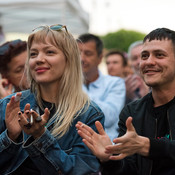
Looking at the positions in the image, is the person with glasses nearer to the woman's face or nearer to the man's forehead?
the woman's face

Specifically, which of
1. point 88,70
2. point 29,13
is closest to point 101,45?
point 88,70

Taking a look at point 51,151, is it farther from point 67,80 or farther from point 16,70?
point 16,70

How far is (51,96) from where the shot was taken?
106 inches

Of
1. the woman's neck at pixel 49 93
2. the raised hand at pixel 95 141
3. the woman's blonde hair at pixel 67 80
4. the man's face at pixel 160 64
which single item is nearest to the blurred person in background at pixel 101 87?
the woman's blonde hair at pixel 67 80

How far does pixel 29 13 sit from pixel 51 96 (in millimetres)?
6004

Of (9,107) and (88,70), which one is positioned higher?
(88,70)

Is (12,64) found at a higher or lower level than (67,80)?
higher

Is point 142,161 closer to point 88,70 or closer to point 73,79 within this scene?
point 73,79

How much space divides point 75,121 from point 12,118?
1.56 feet

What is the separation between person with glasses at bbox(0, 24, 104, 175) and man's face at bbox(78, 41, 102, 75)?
185 cm

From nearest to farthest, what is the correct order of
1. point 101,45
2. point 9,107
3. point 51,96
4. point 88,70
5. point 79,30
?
point 9,107 → point 51,96 → point 88,70 → point 101,45 → point 79,30

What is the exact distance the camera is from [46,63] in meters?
2.60

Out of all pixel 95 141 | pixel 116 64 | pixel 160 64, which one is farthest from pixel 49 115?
pixel 116 64

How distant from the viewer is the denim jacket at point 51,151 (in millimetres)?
2205
